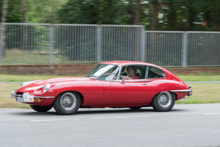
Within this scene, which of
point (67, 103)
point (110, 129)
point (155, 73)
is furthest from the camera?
point (155, 73)

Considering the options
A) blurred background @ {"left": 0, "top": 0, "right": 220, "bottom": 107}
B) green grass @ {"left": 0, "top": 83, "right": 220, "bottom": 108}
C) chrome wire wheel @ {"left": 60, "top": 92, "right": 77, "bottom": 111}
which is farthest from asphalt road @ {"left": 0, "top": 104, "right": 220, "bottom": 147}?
blurred background @ {"left": 0, "top": 0, "right": 220, "bottom": 107}

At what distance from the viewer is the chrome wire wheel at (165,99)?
1045 centimetres

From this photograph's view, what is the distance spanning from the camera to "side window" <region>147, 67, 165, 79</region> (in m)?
10.6

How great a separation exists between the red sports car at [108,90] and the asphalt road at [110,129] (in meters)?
0.29

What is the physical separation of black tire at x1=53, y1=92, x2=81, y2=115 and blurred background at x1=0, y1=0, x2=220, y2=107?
19.8 ft

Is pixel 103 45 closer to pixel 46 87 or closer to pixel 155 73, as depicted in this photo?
pixel 155 73

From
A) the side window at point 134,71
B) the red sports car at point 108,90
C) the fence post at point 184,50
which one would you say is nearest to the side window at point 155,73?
the red sports car at point 108,90

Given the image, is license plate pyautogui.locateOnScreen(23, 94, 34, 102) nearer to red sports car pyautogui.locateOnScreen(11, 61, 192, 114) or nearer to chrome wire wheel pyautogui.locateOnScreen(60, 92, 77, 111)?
red sports car pyautogui.locateOnScreen(11, 61, 192, 114)

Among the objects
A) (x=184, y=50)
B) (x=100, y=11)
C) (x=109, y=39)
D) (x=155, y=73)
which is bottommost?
(x=155, y=73)

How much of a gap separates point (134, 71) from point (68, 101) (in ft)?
6.76

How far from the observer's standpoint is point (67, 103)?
9.25 m

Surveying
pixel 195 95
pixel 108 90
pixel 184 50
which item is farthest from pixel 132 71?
pixel 184 50

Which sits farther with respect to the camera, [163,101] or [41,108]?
[163,101]

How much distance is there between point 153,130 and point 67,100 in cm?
244
